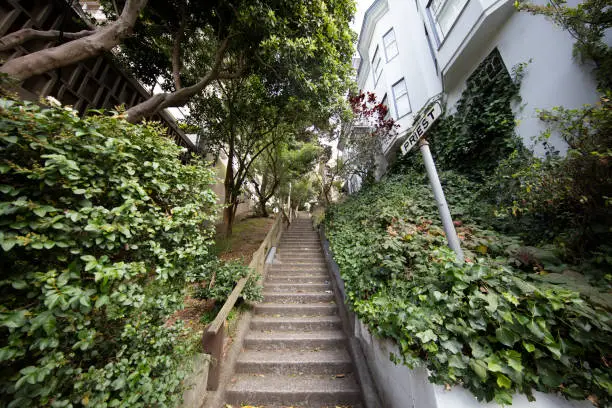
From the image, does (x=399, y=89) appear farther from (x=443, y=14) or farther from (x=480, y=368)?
(x=480, y=368)

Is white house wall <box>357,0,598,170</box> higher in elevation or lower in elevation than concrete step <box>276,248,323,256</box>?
higher

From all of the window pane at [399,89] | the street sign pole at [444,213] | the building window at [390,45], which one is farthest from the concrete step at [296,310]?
the building window at [390,45]

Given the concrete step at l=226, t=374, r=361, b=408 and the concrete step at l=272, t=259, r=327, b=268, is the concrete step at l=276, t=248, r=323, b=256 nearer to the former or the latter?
the concrete step at l=272, t=259, r=327, b=268

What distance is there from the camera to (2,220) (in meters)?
1.10

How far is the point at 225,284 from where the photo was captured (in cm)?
354

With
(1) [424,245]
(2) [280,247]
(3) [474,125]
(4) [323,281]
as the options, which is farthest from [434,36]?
(2) [280,247]

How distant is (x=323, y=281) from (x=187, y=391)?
351 cm

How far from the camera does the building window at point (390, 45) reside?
29.2 feet

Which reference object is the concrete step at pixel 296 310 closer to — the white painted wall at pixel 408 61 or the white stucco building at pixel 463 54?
the white stucco building at pixel 463 54

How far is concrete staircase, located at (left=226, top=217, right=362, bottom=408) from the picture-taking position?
2.47 metres

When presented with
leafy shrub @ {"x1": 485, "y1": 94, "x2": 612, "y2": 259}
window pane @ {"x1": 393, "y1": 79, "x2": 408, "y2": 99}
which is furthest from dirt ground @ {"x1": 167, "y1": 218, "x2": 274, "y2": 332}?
window pane @ {"x1": 393, "y1": 79, "x2": 408, "y2": 99}

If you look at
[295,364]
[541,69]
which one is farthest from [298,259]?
[541,69]

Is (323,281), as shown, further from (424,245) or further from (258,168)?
(258,168)

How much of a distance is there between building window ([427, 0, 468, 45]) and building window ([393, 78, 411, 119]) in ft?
7.46
